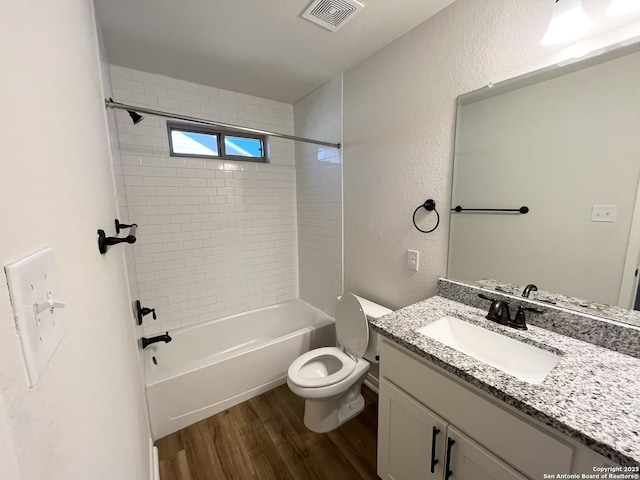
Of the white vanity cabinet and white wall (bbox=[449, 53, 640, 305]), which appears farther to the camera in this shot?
white wall (bbox=[449, 53, 640, 305])

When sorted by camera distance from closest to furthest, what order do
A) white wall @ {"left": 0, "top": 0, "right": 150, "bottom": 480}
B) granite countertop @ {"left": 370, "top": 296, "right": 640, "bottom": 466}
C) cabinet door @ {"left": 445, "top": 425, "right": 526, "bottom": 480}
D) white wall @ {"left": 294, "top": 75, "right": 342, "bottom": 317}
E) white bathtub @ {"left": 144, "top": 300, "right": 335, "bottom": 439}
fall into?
white wall @ {"left": 0, "top": 0, "right": 150, "bottom": 480} < granite countertop @ {"left": 370, "top": 296, "right": 640, "bottom": 466} < cabinet door @ {"left": 445, "top": 425, "right": 526, "bottom": 480} < white bathtub @ {"left": 144, "top": 300, "right": 335, "bottom": 439} < white wall @ {"left": 294, "top": 75, "right": 342, "bottom": 317}

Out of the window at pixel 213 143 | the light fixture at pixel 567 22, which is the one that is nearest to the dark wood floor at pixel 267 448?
the window at pixel 213 143

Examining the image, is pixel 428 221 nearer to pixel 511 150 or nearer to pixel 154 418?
pixel 511 150

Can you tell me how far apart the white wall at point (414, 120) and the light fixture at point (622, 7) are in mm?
40

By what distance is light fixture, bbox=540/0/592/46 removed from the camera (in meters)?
0.98

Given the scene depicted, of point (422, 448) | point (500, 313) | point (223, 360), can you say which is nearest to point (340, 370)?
point (422, 448)

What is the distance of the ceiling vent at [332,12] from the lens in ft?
4.31

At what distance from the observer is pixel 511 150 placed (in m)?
1.26

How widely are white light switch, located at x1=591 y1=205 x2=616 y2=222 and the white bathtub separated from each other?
1876 mm

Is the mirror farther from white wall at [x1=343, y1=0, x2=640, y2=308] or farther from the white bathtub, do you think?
the white bathtub

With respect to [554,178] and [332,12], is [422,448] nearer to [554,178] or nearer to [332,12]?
[554,178]

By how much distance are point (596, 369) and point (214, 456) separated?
6.21ft

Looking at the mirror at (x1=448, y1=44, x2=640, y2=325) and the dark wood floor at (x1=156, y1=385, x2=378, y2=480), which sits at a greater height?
the mirror at (x1=448, y1=44, x2=640, y2=325)

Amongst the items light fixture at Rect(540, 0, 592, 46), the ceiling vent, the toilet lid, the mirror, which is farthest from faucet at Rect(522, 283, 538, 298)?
the ceiling vent
